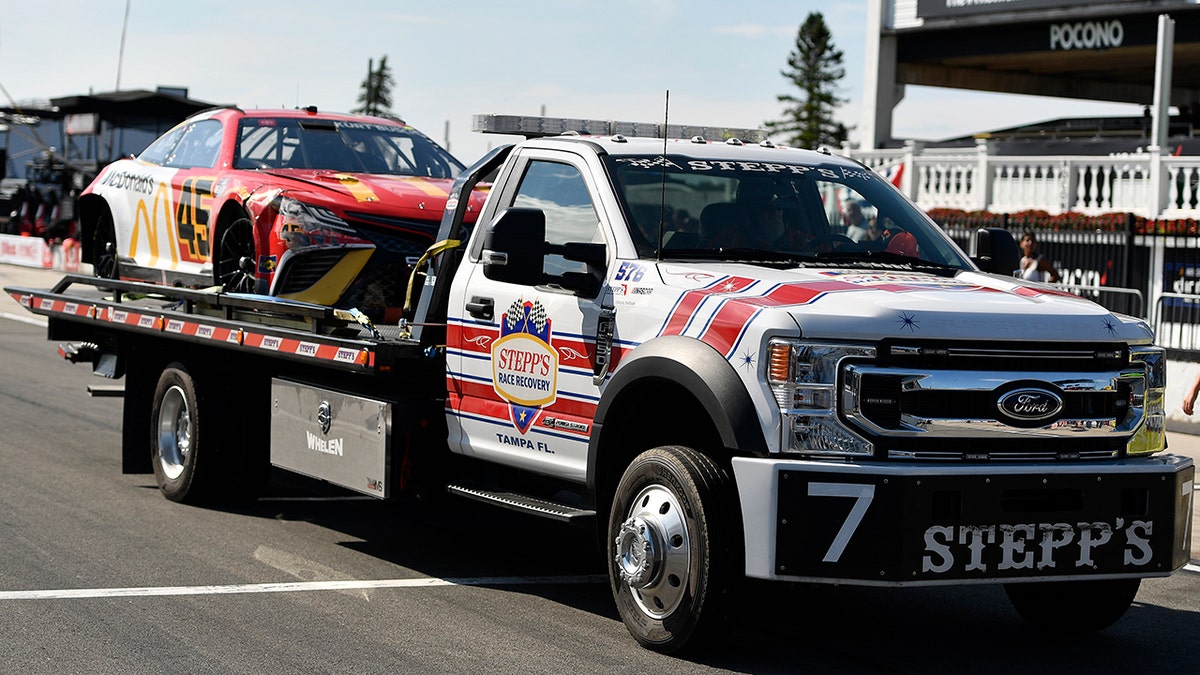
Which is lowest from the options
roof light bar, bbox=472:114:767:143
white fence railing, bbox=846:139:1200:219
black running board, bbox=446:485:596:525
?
black running board, bbox=446:485:596:525

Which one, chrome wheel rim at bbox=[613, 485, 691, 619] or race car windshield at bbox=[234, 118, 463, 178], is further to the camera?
race car windshield at bbox=[234, 118, 463, 178]

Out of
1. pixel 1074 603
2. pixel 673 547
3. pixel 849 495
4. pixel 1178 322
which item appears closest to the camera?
pixel 849 495

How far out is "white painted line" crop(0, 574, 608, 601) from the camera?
7.05m

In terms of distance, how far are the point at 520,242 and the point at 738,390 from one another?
1.38 m

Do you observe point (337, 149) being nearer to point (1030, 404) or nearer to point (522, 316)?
point (522, 316)

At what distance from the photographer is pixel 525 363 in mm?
Result: 7133

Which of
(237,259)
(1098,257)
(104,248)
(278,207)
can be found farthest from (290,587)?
(1098,257)

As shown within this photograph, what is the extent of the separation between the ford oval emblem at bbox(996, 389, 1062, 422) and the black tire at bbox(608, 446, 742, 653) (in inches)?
42.0

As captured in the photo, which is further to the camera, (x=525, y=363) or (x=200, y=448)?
(x=200, y=448)

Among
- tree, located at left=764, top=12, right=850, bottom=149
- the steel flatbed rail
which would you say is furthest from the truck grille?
tree, located at left=764, top=12, right=850, bottom=149

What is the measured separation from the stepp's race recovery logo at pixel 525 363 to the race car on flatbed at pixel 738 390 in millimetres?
13

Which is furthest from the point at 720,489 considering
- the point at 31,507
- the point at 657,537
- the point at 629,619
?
the point at 31,507

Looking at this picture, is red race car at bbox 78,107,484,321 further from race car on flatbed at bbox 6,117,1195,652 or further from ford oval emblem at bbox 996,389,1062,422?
ford oval emblem at bbox 996,389,1062,422

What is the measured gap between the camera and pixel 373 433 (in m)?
7.73
